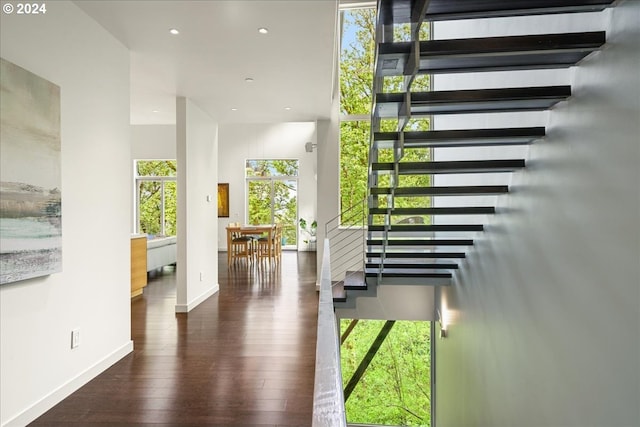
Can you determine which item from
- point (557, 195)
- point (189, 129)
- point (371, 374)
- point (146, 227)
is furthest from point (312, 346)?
point (146, 227)

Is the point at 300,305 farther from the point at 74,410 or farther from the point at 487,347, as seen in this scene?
the point at 74,410

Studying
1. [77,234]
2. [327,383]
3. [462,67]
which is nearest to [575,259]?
[462,67]

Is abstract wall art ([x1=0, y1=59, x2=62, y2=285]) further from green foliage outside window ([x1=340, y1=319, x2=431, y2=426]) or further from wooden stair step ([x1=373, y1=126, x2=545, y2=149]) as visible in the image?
green foliage outside window ([x1=340, y1=319, x2=431, y2=426])

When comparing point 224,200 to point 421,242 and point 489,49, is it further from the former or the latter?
point 489,49

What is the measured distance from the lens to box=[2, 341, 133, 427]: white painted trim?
2.29 metres

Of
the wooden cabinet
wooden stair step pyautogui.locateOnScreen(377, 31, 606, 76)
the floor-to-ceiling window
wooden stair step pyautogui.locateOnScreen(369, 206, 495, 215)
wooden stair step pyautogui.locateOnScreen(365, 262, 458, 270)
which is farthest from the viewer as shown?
the floor-to-ceiling window

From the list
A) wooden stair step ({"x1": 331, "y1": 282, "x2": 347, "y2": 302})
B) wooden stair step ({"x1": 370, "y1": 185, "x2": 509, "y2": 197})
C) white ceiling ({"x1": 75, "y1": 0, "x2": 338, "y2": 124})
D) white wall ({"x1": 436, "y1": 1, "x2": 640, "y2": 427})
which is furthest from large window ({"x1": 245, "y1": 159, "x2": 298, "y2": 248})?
wooden stair step ({"x1": 370, "y1": 185, "x2": 509, "y2": 197})

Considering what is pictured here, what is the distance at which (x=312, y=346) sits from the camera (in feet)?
12.0

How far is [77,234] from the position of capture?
9.24 ft

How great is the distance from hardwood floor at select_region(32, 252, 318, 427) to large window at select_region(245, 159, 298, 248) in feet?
20.8

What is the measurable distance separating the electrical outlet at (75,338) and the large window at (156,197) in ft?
28.4

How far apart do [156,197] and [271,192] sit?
3.29 m

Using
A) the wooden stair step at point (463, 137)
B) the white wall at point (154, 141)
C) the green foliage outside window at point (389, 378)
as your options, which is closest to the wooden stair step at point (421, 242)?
the wooden stair step at point (463, 137)

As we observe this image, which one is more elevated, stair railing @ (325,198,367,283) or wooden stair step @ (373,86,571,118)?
wooden stair step @ (373,86,571,118)
